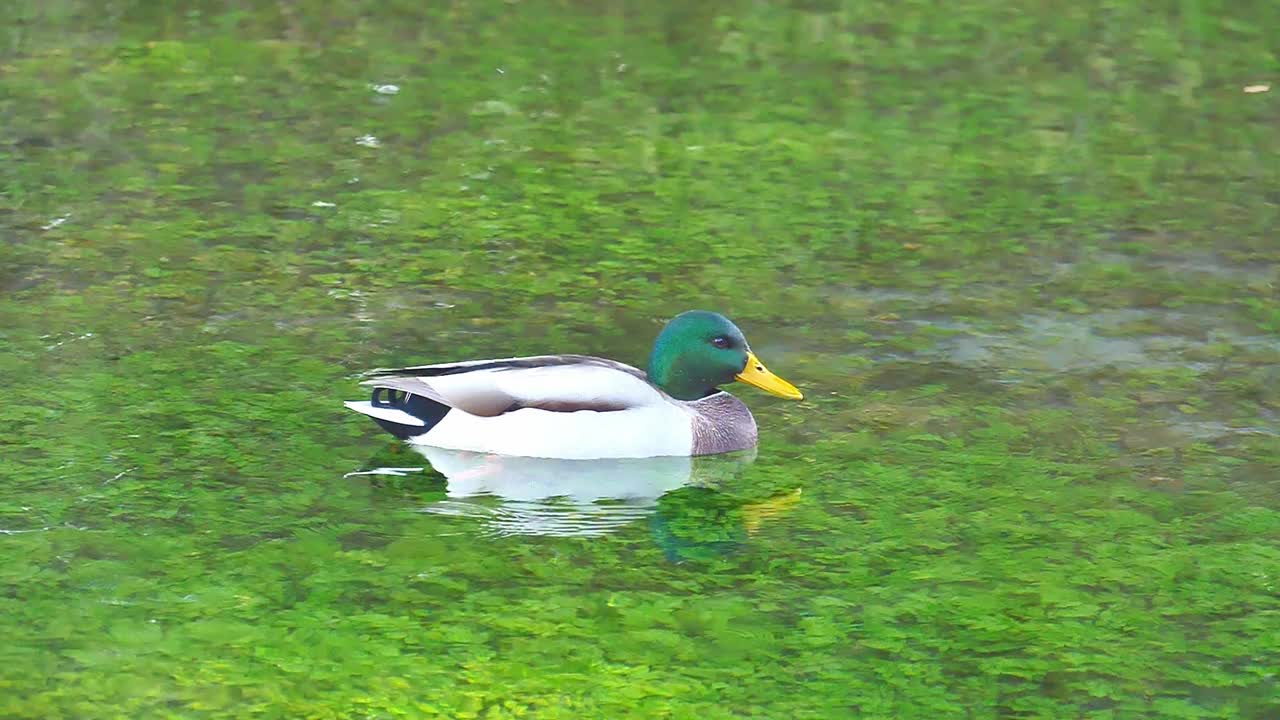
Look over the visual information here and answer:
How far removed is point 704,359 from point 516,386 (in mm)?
689

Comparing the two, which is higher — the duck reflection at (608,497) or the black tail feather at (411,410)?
the black tail feather at (411,410)

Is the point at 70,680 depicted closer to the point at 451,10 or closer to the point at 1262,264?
the point at 1262,264

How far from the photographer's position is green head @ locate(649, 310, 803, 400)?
24.2ft

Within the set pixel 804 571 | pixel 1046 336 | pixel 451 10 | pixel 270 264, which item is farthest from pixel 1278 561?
pixel 451 10

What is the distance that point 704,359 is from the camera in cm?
742

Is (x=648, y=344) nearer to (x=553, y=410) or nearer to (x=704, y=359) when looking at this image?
(x=704, y=359)

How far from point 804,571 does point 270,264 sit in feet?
11.4

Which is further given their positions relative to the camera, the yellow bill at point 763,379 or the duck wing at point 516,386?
the yellow bill at point 763,379

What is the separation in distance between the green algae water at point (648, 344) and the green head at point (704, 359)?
216mm

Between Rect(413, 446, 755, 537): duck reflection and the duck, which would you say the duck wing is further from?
Rect(413, 446, 755, 537): duck reflection

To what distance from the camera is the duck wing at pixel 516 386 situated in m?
7.13

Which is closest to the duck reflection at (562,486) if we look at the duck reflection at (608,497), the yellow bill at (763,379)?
the duck reflection at (608,497)

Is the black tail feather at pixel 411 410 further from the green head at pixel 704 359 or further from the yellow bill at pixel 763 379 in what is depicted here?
the yellow bill at pixel 763 379

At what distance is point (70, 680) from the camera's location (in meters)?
5.42
